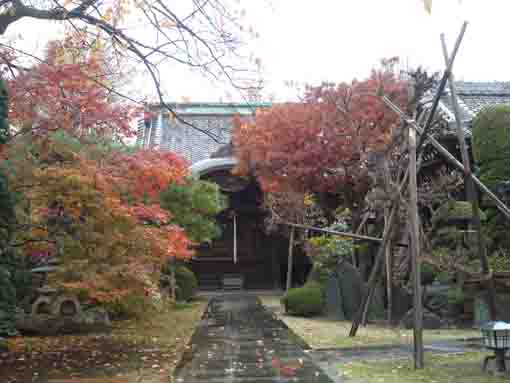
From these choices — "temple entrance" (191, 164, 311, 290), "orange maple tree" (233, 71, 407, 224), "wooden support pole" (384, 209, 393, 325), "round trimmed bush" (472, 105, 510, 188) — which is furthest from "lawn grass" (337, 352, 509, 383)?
"temple entrance" (191, 164, 311, 290)

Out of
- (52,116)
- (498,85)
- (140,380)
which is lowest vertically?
(140,380)

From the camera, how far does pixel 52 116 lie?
28.2 feet

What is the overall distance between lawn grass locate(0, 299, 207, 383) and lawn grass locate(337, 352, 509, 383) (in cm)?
248

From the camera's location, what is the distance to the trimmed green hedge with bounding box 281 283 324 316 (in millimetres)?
14531

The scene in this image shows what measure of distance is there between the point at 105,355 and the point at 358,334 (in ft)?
15.7

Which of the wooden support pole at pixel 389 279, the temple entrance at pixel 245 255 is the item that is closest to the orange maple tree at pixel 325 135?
the wooden support pole at pixel 389 279

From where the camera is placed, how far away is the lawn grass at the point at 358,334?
9.73m

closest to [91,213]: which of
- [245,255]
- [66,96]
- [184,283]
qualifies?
Answer: [66,96]

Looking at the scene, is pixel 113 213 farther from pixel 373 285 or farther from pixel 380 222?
pixel 380 222

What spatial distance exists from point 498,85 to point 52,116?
15441 mm

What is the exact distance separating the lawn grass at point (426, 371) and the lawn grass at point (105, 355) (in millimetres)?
2477

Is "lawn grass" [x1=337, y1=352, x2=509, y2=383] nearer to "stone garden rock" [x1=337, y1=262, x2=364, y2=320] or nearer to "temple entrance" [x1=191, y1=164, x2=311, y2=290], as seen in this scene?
"stone garden rock" [x1=337, y1=262, x2=364, y2=320]

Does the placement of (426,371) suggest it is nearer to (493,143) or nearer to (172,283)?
(493,143)

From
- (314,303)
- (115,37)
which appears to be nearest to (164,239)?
(115,37)
